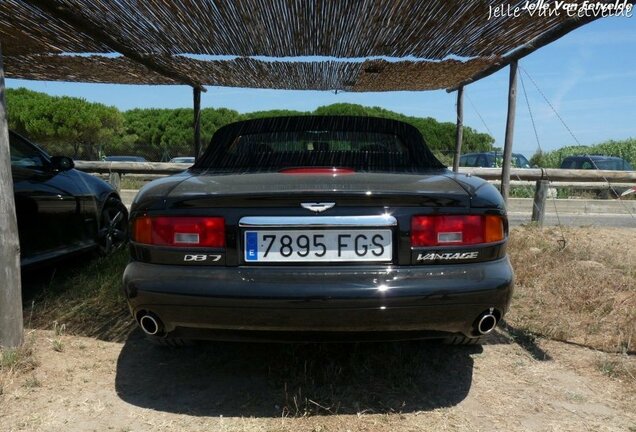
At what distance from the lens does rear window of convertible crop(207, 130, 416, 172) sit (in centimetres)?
314

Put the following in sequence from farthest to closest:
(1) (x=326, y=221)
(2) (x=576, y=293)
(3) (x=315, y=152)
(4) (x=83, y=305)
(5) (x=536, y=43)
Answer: (5) (x=536, y=43) < (2) (x=576, y=293) < (4) (x=83, y=305) < (3) (x=315, y=152) < (1) (x=326, y=221)

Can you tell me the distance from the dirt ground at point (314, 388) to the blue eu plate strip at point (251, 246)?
761mm

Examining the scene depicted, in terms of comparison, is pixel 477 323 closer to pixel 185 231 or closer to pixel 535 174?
pixel 185 231

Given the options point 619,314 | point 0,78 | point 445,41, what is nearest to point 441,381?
point 619,314

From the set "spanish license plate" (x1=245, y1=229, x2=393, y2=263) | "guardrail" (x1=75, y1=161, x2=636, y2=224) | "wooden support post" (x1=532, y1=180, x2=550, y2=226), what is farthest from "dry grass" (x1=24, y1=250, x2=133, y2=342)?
"wooden support post" (x1=532, y1=180, x2=550, y2=226)

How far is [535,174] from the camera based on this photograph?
9.00 meters

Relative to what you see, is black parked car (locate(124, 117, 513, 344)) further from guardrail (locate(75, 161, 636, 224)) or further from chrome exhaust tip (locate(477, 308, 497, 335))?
guardrail (locate(75, 161, 636, 224))

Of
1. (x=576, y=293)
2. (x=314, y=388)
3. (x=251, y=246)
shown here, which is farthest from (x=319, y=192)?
(x=576, y=293)

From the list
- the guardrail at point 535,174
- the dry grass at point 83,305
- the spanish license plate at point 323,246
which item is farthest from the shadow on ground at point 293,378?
the guardrail at point 535,174

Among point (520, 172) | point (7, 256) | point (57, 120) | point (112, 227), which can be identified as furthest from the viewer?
point (57, 120)

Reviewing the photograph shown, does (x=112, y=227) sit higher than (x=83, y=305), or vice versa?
(x=112, y=227)

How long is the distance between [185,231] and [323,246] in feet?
2.05

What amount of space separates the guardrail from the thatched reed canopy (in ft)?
9.37

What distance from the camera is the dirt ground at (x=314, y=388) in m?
2.38
